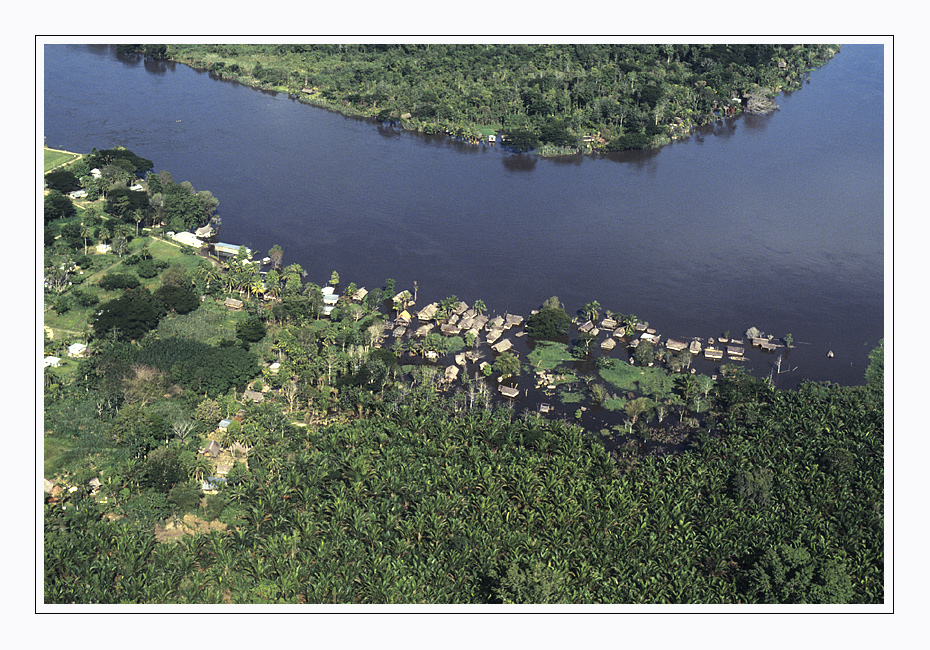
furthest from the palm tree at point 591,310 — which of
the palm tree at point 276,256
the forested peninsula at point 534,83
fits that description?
the forested peninsula at point 534,83

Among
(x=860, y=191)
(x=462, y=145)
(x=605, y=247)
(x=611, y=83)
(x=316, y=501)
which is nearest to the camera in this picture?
(x=316, y=501)

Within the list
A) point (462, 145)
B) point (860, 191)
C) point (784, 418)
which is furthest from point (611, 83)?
point (784, 418)

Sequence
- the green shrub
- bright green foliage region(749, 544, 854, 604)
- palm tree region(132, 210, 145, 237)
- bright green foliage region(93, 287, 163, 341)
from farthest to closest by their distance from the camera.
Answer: palm tree region(132, 210, 145, 237) → bright green foliage region(93, 287, 163, 341) → the green shrub → bright green foliage region(749, 544, 854, 604)

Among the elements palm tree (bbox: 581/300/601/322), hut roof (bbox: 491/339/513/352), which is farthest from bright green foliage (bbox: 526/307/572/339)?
hut roof (bbox: 491/339/513/352)

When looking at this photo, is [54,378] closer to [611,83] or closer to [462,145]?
[462,145]

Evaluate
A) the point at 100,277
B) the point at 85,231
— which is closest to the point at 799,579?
Answer: the point at 100,277

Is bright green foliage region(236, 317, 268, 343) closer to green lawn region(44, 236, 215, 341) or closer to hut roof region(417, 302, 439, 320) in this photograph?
green lawn region(44, 236, 215, 341)

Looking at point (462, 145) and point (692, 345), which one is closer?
point (692, 345)

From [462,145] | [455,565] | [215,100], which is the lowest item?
[455,565]
